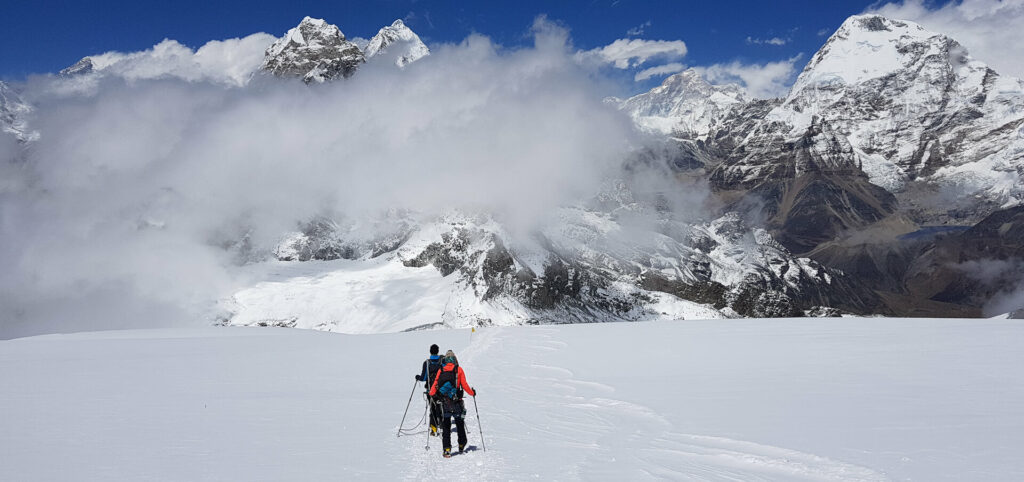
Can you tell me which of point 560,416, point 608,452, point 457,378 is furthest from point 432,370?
point 608,452

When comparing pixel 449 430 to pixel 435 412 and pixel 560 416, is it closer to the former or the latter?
pixel 435 412

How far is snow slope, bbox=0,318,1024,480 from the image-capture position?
44.6 ft

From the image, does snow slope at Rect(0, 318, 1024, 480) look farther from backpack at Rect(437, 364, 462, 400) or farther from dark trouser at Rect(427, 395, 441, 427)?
backpack at Rect(437, 364, 462, 400)

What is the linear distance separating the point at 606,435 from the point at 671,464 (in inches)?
122

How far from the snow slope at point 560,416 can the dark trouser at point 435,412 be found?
95 centimetres

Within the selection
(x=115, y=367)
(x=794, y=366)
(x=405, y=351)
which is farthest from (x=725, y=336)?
(x=115, y=367)

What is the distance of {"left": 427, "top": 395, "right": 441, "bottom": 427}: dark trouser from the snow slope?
95 centimetres

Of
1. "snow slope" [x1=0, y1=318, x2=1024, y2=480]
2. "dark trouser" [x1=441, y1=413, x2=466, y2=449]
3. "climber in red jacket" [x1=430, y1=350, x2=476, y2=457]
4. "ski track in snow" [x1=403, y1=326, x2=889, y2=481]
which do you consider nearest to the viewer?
"ski track in snow" [x1=403, y1=326, x2=889, y2=481]

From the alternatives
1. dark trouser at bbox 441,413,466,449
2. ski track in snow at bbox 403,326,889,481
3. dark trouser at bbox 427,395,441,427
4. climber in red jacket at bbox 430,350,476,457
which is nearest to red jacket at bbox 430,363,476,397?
climber in red jacket at bbox 430,350,476,457

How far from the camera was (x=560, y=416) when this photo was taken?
19797 millimetres

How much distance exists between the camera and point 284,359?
3691 cm

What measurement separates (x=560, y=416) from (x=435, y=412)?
4.66m

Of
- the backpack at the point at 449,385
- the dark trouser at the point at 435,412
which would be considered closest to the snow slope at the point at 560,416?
the dark trouser at the point at 435,412

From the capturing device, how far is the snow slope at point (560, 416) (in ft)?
44.6
